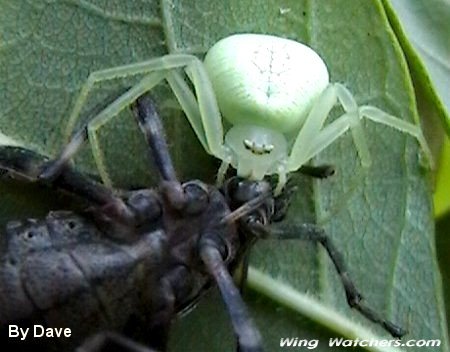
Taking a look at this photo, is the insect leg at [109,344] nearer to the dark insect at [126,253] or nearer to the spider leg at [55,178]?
the dark insect at [126,253]

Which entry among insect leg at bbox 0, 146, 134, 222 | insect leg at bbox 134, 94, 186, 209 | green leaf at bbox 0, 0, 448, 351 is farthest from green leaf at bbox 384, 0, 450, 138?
insect leg at bbox 0, 146, 134, 222

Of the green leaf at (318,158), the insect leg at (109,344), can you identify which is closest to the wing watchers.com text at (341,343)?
the green leaf at (318,158)

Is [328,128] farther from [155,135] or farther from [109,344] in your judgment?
[109,344]

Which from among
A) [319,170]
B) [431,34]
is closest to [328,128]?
[319,170]

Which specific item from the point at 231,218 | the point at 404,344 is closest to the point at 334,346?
the point at 404,344

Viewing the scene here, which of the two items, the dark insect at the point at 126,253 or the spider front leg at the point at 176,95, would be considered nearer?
the dark insect at the point at 126,253

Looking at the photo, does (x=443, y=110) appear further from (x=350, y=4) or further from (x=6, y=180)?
(x=6, y=180)
